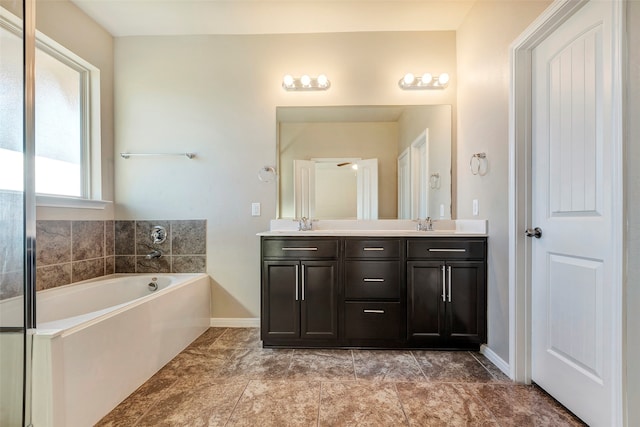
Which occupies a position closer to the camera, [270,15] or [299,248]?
[299,248]

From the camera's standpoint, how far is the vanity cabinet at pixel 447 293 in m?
2.07

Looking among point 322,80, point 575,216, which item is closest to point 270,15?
point 322,80

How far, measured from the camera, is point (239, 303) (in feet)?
8.66

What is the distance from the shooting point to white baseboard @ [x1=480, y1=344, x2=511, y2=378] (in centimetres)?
180

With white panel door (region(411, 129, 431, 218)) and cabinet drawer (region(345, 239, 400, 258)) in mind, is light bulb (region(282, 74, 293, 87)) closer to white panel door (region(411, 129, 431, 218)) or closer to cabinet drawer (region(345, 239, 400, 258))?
white panel door (region(411, 129, 431, 218))

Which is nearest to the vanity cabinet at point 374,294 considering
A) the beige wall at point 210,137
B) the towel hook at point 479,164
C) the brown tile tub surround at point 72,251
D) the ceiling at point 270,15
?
the towel hook at point 479,164

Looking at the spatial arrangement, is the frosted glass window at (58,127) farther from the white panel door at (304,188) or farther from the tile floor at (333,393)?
the white panel door at (304,188)

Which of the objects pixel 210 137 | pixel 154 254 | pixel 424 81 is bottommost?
pixel 154 254

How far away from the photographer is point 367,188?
2.56 metres

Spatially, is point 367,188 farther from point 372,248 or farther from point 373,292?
point 373,292

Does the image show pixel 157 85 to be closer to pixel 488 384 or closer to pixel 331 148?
pixel 331 148

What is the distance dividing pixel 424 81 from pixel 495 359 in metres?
2.21

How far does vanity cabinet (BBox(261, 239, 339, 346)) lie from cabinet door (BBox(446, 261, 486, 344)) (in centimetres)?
83

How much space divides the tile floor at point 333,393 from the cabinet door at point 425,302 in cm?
15
